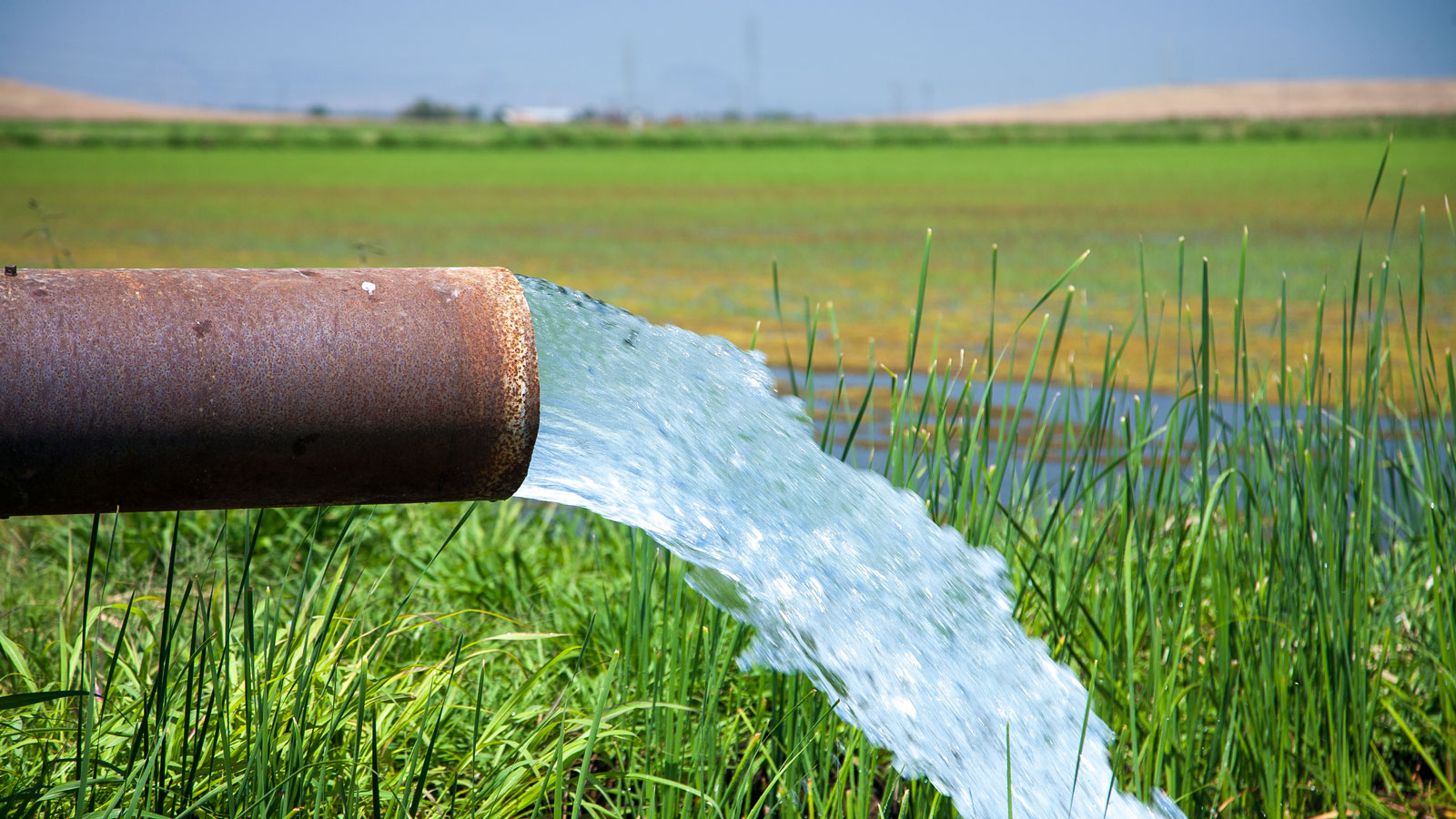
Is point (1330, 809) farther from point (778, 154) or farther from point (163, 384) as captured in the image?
point (778, 154)

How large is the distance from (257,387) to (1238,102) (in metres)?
74.0

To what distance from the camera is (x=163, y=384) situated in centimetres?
90

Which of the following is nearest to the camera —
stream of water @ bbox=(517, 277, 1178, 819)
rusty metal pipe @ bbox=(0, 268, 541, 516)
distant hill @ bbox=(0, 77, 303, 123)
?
rusty metal pipe @ bbox=(0, 268, 541, 516)

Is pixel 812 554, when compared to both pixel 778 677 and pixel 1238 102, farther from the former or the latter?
pixel 1238 102

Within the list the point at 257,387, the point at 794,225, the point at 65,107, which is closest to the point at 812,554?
the point at 257,387

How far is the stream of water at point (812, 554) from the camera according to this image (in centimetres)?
122

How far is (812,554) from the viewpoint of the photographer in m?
1.40

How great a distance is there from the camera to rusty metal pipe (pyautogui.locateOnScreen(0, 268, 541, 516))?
88cm

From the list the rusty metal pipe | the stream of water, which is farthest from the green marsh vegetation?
the rusty metal pipe

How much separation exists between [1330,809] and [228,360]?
5.28 ft

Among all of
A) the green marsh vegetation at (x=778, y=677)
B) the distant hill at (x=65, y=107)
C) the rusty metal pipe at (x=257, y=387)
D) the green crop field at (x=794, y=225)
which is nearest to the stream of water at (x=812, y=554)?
the green marsh vegetation at (x=778, y=677)

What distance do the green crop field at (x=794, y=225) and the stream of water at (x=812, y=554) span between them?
417mm

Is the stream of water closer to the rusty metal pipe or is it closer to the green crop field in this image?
the rusty metal pipe

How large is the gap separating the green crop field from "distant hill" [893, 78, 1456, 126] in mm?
38441
